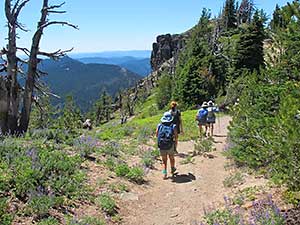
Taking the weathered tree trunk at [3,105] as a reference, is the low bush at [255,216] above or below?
below

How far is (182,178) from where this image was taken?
11266 millimetres

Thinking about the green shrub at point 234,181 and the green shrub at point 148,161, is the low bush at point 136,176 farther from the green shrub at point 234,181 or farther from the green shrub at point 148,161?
the green shrub at point 234,181

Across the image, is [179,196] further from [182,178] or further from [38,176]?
[38,176]

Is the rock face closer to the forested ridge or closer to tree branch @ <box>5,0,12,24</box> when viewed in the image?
the forested ridge

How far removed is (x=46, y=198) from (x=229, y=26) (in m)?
98.9

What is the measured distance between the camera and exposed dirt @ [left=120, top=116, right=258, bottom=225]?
830cm

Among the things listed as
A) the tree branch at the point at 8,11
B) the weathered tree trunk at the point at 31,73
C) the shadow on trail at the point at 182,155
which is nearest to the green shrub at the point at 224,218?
the shadow on trail at the point at 182,155

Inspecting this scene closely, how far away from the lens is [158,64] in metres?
167

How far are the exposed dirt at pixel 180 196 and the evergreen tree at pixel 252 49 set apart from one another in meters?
32.2

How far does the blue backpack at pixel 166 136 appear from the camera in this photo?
431 inches

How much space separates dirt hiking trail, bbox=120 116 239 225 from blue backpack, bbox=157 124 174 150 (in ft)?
3.32

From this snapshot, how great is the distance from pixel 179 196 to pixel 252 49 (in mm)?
36541

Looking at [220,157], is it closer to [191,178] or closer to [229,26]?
[191,178]

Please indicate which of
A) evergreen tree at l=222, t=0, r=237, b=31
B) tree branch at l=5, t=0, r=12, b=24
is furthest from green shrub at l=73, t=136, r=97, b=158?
evergreen tree at l=222, t=0, r=237, b=31
